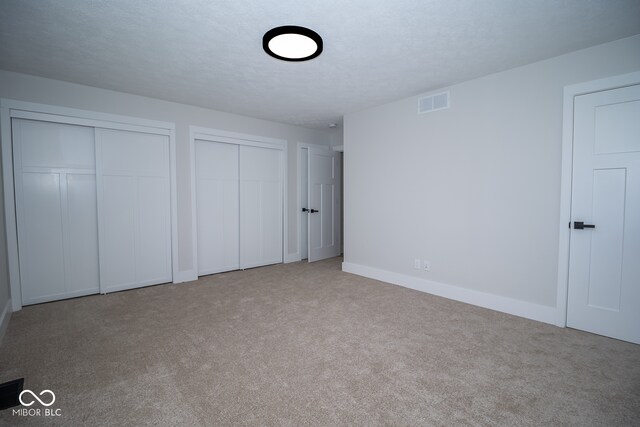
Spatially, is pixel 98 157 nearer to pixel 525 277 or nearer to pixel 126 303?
pixel 126 303

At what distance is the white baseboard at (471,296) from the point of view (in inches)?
112

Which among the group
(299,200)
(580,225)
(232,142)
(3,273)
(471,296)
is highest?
(232,142)

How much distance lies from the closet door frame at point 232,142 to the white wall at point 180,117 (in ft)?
0.18

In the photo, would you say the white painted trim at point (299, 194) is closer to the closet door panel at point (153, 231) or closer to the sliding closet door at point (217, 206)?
the sliding closet door at point (217, 206)

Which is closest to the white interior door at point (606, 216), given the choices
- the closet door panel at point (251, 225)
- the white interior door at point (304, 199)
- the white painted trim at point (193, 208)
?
the white interior door at point (304, 199)

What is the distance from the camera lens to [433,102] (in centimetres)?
359

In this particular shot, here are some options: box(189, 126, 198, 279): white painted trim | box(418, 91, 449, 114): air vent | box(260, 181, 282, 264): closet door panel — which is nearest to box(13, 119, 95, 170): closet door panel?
box(189, 126, 198, 279): white painted trim

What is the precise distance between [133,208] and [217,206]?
1.12m

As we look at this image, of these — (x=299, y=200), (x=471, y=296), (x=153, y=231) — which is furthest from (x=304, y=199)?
(x=471, y=296)

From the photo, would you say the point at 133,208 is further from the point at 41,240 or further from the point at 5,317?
the point at 5,317

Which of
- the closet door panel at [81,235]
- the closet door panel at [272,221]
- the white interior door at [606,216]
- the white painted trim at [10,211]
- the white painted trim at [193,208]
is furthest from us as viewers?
the closet door panel at [272,221]

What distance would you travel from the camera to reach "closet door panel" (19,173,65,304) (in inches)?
127

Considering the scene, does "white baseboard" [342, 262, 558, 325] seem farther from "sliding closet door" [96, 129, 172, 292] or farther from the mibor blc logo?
the mibor blc logo

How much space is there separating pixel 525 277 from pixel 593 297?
51cm
